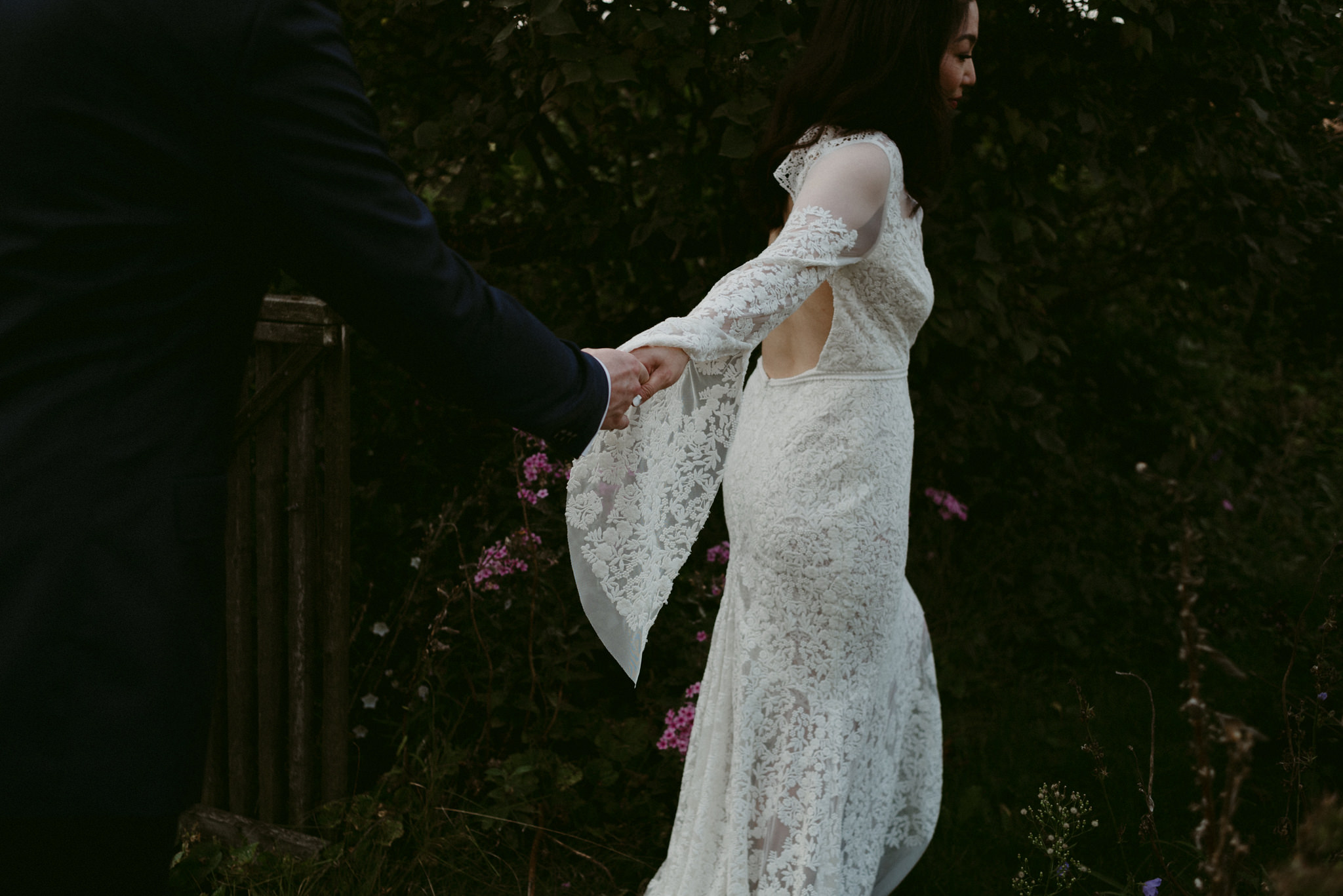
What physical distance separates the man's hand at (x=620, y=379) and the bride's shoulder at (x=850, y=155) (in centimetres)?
59

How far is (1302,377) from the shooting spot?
5.11m

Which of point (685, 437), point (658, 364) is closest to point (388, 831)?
point (685, 437)

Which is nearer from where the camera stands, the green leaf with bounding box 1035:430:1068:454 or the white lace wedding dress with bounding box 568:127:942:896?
the white lace wedding dress with bounding box 568:127:942:896

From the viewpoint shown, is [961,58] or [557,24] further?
[557,24]

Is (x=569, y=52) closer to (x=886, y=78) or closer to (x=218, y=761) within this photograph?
(x=886, y=78)

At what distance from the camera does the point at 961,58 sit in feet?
7.25

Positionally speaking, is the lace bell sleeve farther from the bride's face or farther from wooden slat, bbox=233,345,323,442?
wooden slat, bbox=233,345,323,442

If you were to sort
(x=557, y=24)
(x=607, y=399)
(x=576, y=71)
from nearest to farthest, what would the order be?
(x=607, y=399), (x=557, y=24), (x=576, y=71)

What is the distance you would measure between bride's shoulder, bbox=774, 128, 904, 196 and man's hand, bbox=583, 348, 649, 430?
585mm

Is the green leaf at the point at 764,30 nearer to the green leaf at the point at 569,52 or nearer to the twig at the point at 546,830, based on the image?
the green leaf at the point at 569,52

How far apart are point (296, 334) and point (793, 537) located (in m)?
1.42

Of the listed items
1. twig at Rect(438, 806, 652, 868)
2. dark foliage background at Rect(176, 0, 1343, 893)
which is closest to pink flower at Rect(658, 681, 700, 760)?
dark foliage background at Rect(176, 0, 1343, 893)

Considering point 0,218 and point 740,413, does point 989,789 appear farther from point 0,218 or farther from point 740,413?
point 0,218

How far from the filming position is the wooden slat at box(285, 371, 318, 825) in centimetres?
268
